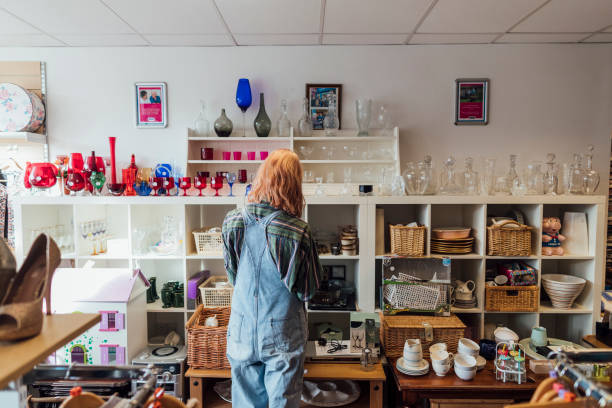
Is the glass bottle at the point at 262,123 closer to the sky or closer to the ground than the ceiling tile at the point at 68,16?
closer to the ground

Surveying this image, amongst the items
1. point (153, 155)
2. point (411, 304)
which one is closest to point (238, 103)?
point (153, 155)

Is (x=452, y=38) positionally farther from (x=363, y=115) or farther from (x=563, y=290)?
(x=563, y=290)

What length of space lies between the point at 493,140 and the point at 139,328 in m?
3.12

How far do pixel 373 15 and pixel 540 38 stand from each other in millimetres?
1469

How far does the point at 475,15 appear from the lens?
2.66m

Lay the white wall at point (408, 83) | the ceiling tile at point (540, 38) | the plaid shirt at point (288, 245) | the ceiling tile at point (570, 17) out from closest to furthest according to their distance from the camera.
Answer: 1. the plaid shirt at point (288, 245)
2. the ceiling tile at point (570, 17)
3. the ceiling tile at point (540, 38)
4. the white wall at point (408, 83)

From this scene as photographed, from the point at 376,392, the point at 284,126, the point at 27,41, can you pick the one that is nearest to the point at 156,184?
the point at 284,126

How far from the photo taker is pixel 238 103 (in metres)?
3.15

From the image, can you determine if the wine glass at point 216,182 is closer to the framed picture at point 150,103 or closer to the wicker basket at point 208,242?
the wicker basket at point 208,242

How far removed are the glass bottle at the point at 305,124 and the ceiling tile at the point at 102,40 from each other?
1390 millimetres

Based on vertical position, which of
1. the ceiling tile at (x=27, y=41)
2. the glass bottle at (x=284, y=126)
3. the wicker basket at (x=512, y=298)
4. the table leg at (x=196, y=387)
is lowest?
the table leg at (x=196, y=387)

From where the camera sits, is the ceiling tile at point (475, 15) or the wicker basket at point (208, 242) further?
the wicker basket at point (208, 242)

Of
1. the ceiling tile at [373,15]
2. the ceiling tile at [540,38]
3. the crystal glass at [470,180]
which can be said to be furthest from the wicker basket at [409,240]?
the ceiling tile at [540,38]

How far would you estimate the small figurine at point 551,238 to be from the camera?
283cm
